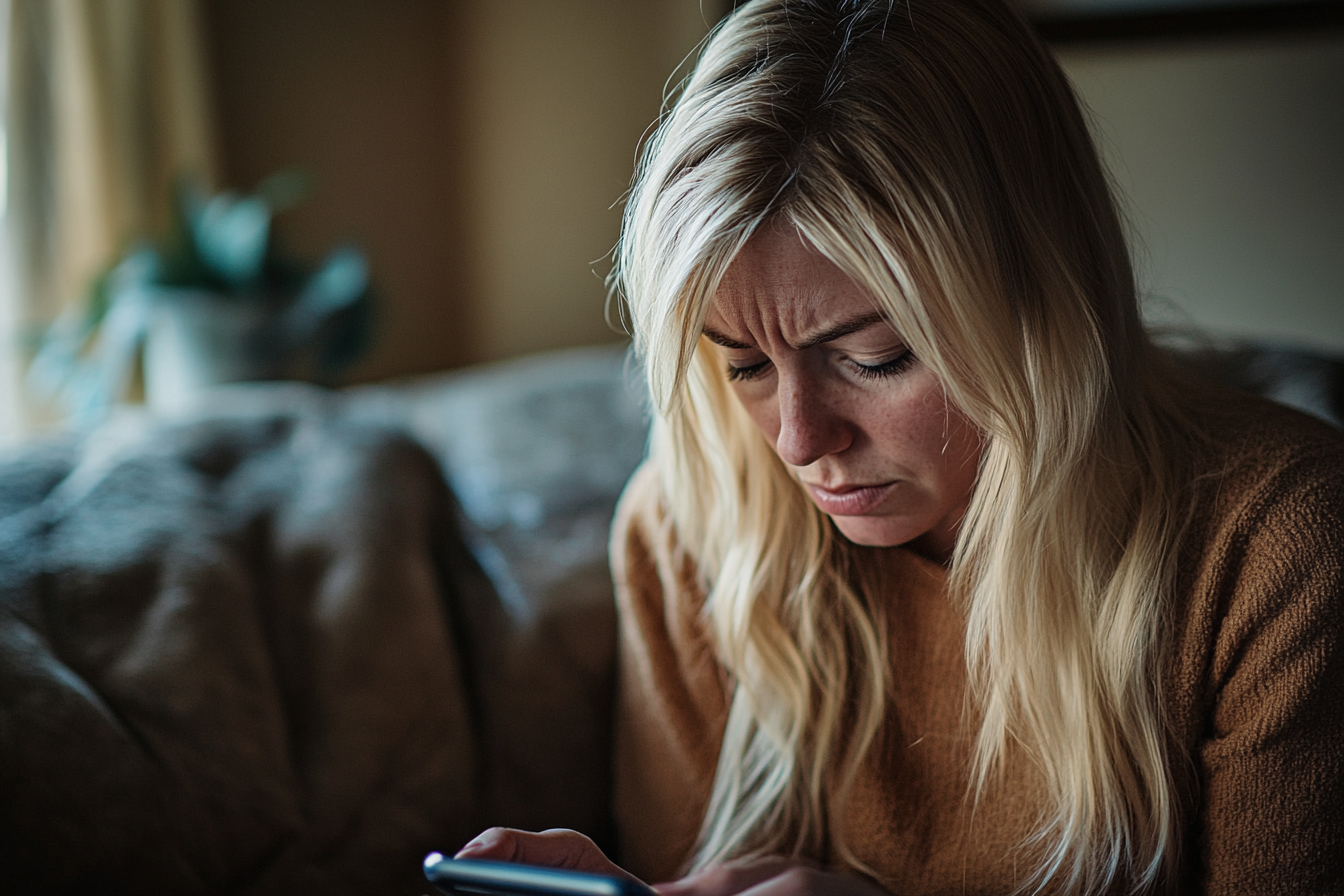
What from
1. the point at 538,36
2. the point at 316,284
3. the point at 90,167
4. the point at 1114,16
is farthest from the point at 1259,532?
the point at 538,36

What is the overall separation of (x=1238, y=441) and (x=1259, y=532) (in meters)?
0.08

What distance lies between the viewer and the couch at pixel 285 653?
Answer: 760mm

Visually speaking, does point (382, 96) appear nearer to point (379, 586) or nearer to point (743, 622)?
point (379, 586)

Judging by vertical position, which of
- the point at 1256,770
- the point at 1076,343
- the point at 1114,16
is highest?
the point at 1114,16

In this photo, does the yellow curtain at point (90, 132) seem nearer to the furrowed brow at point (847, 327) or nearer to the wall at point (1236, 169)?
the furrowed brow at point (847, 327)

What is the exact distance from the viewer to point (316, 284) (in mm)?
1720

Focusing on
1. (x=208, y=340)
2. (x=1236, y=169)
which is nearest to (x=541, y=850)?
(x=208, y=340)

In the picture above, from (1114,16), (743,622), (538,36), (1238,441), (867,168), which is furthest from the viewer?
(538,36)

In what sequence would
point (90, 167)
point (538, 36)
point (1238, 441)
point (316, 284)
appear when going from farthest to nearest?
point (538, 36) → point (90, 167) → point (316, 284) → point (1238, 441)

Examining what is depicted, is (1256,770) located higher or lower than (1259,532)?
lower

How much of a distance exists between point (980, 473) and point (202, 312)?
1356mm

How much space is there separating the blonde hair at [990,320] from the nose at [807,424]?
8 cm

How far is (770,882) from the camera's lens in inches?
30.4

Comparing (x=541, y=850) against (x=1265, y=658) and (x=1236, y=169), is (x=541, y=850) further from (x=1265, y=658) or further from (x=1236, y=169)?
(x=1236, y=169)
